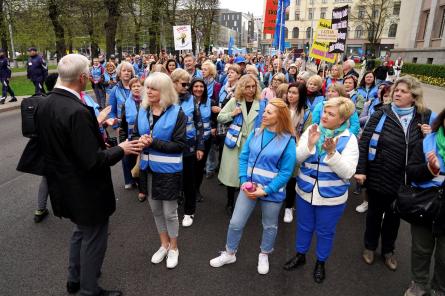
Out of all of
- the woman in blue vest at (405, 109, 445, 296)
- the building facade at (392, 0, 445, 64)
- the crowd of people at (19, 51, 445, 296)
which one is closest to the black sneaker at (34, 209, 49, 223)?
the crowd of people at (19, 51, 445, 296)

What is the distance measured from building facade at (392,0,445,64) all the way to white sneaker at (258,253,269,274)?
97.0ft

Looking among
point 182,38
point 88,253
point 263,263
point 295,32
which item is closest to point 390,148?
point 263,263

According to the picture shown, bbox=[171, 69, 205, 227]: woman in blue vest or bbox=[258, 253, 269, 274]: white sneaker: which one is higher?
bbox=[171, 69, 205, 227]: woman in blue vest

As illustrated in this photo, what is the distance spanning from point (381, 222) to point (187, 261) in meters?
2.23

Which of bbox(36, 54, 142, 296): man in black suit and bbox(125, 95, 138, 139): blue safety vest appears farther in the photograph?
bbox(125, 95, 138, 139): blue safety vest

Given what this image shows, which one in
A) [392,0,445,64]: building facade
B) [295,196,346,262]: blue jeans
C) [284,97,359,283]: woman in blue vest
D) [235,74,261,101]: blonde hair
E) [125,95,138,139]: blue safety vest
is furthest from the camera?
[392,0,445,64]: building facade

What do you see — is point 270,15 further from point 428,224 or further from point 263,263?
point 428,224

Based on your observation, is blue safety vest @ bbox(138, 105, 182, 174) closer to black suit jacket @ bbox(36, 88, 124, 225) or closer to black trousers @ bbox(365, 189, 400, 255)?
black suit jacket @ bbox(36, 88, 124, 225)

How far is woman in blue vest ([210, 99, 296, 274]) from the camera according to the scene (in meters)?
3.03

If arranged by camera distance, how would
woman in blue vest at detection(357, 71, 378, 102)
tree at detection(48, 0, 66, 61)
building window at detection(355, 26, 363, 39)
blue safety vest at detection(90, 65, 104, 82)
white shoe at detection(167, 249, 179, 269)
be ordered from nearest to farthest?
white shoe at detection(167, 249, 179, 269), woman in blue vest at detection(357, 71, 378, 102), blue safety vest at detection(90, 65, 104, 82), tree at detection(48, 0, 66, 61), building window at detection(355, 26, 363, 39)

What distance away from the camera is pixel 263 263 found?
337cm

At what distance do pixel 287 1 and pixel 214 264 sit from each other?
11.1m

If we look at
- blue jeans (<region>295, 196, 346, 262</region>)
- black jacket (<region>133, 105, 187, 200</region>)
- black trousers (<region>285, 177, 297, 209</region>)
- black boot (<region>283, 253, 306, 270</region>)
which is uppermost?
black jacket (<region>133, 105, 187, 200</region>)

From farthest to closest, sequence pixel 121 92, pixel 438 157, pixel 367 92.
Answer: pixel 367 92 < pixel 121 92 < pixel 438 157
